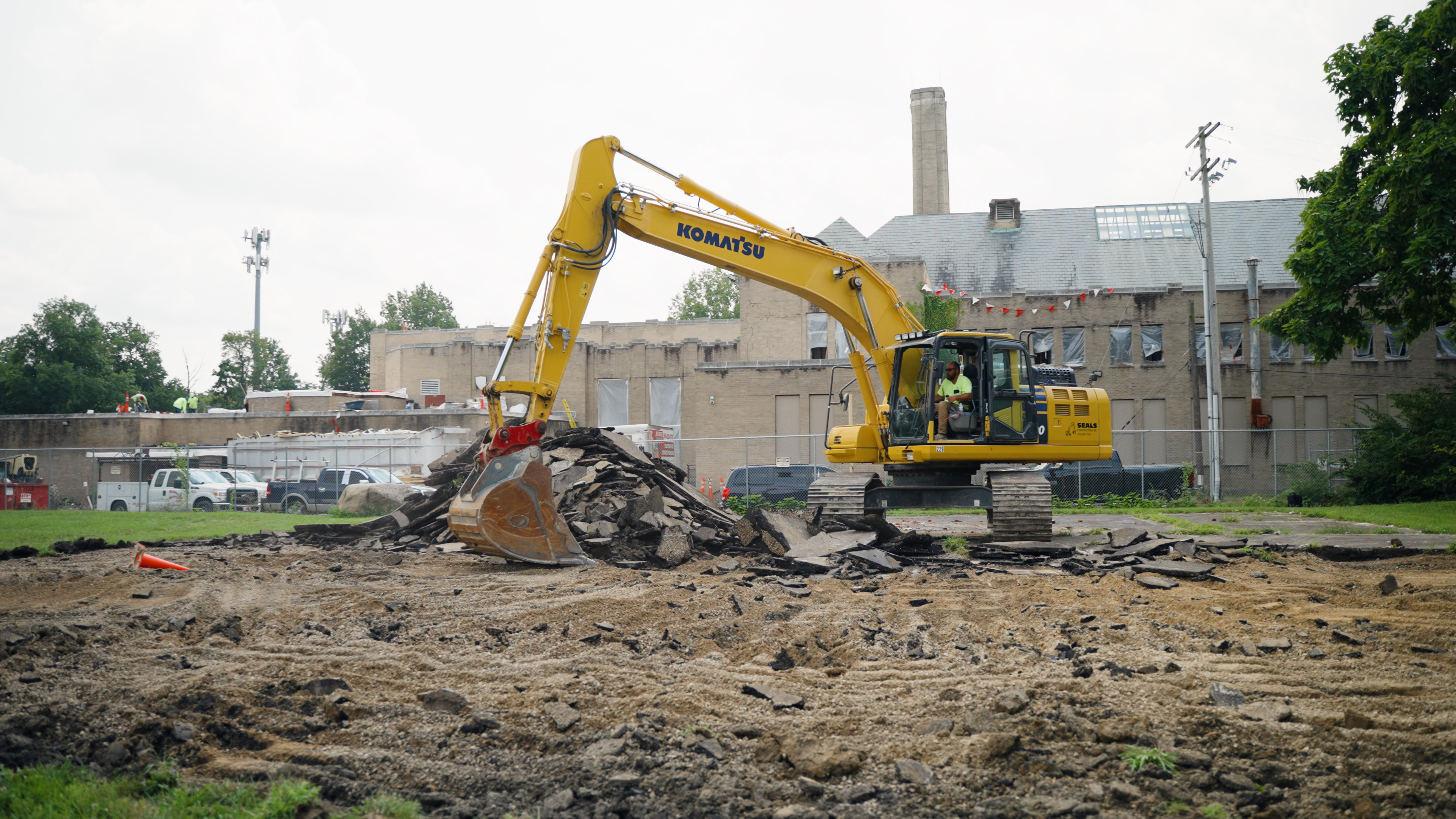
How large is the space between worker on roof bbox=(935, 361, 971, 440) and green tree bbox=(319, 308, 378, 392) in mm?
67294

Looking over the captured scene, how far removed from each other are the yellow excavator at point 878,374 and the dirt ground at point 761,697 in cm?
388

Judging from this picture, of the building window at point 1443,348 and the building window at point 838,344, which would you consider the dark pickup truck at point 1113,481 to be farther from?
the building window at point 1443,348

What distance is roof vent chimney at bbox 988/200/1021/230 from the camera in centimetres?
3975

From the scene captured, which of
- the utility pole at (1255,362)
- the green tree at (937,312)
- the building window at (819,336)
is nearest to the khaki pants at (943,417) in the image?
the green tree at (937,312)

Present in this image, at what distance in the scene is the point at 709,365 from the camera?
3319 cm

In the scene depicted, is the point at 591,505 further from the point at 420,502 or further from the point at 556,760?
the point at 556,760

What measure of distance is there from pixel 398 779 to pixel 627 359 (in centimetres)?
3593

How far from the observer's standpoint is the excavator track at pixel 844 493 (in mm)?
13172

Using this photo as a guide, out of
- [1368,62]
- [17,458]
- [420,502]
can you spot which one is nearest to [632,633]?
[420,502]

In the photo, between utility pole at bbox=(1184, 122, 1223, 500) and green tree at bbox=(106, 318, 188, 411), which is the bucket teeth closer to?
utility pole at bbox=(1184, 122, 1223, 500)

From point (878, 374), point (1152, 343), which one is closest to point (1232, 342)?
point (1152, 343)

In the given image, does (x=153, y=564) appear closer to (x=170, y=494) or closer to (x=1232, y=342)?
(x=170, y=494)

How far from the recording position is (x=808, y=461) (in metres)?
29.9

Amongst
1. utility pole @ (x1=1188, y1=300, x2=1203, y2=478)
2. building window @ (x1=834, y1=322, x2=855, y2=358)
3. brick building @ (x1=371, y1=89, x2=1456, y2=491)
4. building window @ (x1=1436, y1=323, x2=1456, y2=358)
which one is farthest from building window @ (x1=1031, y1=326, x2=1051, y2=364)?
building window @ (x1=1436, y1=323, x2=1456, y2=358)
